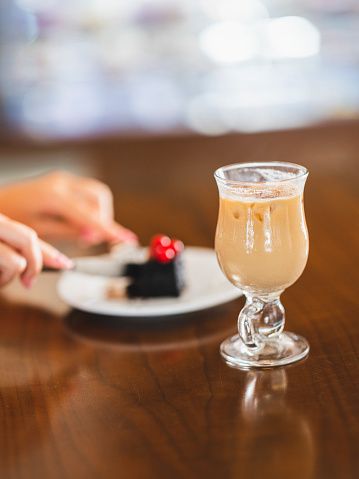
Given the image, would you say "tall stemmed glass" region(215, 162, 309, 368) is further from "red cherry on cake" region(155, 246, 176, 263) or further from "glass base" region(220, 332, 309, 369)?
"red cherry on cake" region(155, 246, 176, 263)

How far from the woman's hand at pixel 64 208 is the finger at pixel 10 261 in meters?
0.35

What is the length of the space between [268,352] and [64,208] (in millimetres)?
705

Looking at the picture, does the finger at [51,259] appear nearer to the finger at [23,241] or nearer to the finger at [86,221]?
the finger at [23,241]

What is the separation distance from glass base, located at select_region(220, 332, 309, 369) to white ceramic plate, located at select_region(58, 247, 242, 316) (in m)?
0.14

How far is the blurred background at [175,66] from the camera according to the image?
357 centimetres

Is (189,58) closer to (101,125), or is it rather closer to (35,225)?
(101,125)

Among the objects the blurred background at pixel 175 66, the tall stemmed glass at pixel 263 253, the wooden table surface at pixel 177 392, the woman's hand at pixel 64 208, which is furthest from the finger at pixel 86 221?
→ the blurred background at pixel 175 66

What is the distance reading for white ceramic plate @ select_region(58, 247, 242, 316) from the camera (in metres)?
1.13

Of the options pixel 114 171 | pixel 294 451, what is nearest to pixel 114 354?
pixel 294 451

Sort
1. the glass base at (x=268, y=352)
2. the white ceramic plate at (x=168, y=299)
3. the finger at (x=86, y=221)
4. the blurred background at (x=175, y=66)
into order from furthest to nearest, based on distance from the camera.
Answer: the blurred background at (x=175, y=66), the finger at (x=86, y=221), the white ceramic plate at (x=168, y=299), the glass base at (x=268, y=352)

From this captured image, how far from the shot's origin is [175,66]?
3.67 m

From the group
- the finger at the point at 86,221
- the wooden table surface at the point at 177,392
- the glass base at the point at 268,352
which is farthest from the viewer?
the finger at the point at 86,221

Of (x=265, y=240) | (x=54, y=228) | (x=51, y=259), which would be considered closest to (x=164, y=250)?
(x=51, y=259)

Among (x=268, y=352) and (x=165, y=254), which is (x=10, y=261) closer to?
(x=165, y=254)
